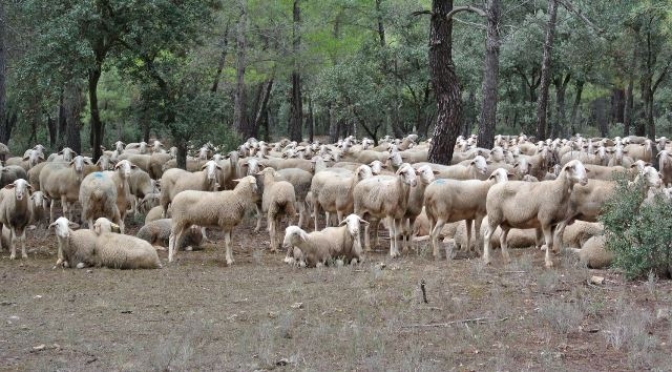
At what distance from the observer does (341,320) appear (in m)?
8.84

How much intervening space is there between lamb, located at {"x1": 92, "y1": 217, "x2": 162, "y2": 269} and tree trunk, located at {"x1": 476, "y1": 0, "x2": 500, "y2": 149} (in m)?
11.0

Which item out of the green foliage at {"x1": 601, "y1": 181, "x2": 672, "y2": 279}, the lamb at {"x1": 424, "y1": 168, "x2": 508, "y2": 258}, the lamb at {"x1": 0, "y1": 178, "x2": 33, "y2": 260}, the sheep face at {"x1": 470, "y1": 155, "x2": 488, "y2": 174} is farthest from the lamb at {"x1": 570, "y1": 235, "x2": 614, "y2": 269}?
the lamb at {"x1": 0, "y1": 178, "x2": 33, "y2": 260}

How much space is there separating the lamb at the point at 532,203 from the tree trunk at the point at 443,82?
6161 mm

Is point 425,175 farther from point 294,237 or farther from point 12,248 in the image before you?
point 12,248

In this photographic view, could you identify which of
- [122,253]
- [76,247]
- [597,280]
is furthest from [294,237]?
[597,280]

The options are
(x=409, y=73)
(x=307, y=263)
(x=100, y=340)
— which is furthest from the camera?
(x=409, y=73)

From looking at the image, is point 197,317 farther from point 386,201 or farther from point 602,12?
point 602,12

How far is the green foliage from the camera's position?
9.77m

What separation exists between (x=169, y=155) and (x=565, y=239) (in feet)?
45.3

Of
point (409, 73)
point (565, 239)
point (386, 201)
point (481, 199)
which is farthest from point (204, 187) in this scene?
point (409, 73)

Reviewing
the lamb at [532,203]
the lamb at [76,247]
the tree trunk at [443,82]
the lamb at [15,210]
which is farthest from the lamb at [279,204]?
the tree trunk at [443,82]

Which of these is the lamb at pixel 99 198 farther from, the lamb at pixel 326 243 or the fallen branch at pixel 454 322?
the fallen branch at pixel 454 322

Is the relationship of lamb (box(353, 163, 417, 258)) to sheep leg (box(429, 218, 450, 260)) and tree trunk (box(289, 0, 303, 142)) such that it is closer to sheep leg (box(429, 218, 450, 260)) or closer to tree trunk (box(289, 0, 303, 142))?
sheep leg (box(429, 218, 450, 260))

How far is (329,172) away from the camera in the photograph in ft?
53.9
